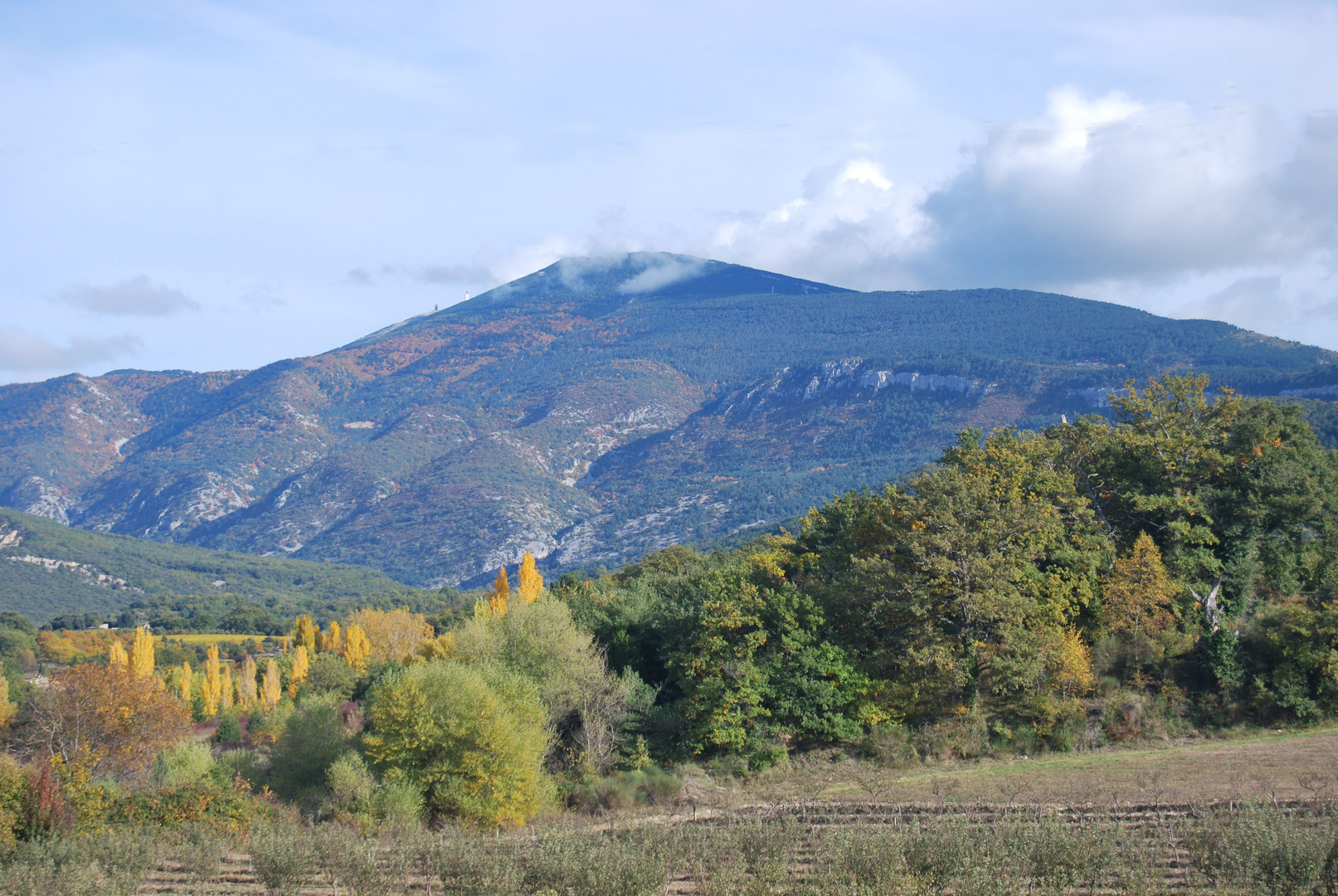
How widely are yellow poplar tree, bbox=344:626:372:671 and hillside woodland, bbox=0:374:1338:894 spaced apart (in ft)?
157

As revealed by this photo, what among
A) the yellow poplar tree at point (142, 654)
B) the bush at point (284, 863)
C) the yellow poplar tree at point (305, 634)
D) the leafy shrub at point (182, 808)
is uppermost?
the bush at point (284, 863)

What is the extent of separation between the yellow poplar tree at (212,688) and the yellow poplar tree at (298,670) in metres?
6.27

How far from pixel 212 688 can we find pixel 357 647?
14.5 m

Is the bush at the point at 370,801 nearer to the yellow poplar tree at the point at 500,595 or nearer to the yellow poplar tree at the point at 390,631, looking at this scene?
the yellow poplar tree at the point at 500,595

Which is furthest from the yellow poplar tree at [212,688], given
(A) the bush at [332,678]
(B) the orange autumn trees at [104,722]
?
(B) the orange autumn trees at [104,722]

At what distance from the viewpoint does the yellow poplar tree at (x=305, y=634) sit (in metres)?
128

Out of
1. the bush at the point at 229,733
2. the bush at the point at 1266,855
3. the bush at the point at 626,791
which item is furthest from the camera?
the bush at the point at 229,733

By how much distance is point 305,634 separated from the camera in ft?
422

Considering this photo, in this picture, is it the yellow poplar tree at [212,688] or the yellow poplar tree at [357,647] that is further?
the yellow poplar tree at [357,647]

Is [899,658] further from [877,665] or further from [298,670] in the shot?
[298,670]

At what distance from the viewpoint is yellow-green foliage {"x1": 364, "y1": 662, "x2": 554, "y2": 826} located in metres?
36.1

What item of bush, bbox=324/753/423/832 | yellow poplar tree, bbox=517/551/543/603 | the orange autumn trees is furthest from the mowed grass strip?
yellow poplar tree, bbox=517/551/543/603

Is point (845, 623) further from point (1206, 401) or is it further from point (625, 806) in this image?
point (1206, 401)

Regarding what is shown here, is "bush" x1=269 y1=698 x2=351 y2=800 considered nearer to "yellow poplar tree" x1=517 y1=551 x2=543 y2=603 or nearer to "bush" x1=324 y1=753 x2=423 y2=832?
"bush" x1=324 y1=753 x2=423 y2=832
